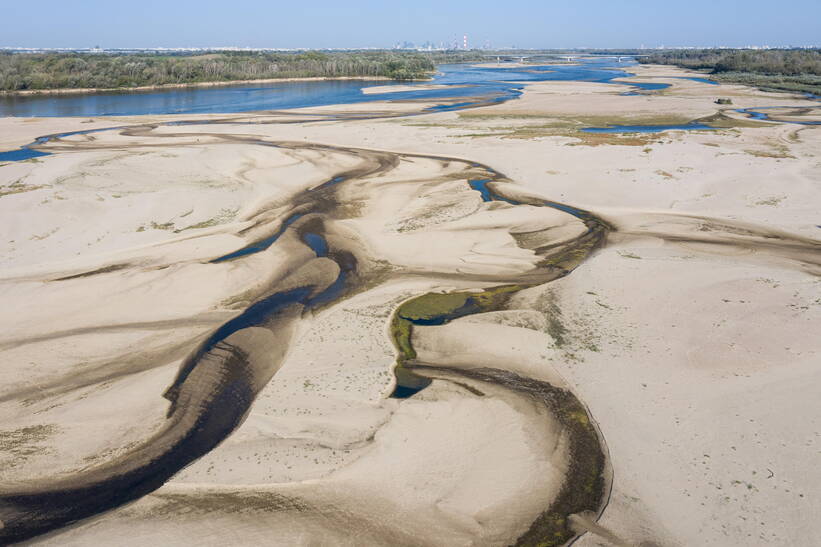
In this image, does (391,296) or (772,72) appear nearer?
(391,296)

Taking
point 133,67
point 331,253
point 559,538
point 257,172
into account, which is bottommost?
point 559,538

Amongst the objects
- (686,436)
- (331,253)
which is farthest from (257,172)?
(686,436)

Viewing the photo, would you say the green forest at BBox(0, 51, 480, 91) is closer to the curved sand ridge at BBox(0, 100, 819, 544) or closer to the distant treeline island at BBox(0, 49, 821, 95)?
the distant treeline island at BBox(0, 49, 821, 95)

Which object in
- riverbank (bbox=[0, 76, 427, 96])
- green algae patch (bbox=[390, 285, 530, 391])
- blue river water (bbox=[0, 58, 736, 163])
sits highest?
riverbank (bbox=[0, 76, 427, 96])

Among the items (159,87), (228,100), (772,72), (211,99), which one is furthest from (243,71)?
(772,72)

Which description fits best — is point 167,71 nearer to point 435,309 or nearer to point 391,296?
point 391,296

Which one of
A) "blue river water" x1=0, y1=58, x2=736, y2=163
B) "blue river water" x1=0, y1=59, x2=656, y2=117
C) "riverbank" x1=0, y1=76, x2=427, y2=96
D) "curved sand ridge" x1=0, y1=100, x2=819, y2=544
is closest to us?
"curved sand ridge" x1=0, y1=100, x2=819, y2=544

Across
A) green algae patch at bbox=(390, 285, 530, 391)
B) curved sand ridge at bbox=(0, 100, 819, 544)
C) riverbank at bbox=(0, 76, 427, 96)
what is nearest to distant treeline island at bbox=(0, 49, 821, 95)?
riverbank at bbox=(0, 76, 427, 96)

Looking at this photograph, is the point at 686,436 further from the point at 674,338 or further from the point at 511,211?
the point at 511,211
